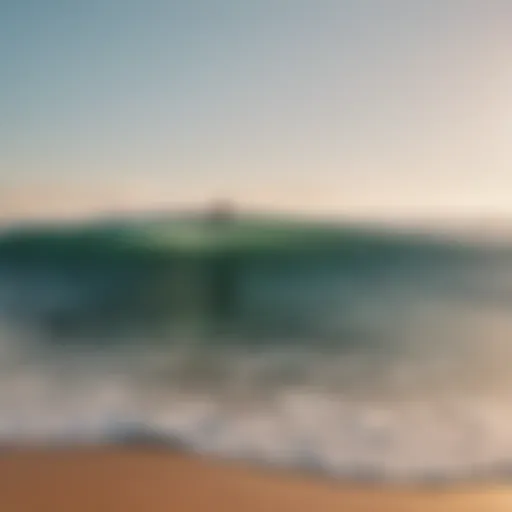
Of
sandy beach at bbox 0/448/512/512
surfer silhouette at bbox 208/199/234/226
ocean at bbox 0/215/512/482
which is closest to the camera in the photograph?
sandy beach at bbox 0/448/512/512

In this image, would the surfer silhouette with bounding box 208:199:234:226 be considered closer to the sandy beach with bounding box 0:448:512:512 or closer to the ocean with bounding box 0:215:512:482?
the ocean with bounding box 0:215:512:482

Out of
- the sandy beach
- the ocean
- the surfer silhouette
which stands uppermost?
the surfer silhouette

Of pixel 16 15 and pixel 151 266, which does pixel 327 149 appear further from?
pixel 16 15

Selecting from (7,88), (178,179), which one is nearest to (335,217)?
(178,179)

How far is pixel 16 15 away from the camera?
5.16 feet

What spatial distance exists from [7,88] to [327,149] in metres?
0.92

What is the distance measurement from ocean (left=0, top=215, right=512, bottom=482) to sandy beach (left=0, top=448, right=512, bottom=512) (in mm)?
56

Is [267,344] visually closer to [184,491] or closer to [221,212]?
[221,212]

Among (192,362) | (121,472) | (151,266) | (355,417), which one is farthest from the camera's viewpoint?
(151,266)

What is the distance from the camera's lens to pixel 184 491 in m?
1.14

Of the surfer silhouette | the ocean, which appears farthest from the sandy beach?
the surfer silhouette

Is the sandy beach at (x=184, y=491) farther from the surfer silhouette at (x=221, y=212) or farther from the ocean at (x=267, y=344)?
the surfer silhouette at (x=221, y=212)

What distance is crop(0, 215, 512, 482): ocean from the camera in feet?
4.33

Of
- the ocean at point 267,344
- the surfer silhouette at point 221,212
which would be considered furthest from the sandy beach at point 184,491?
the surfer silhouette at point 221,212
